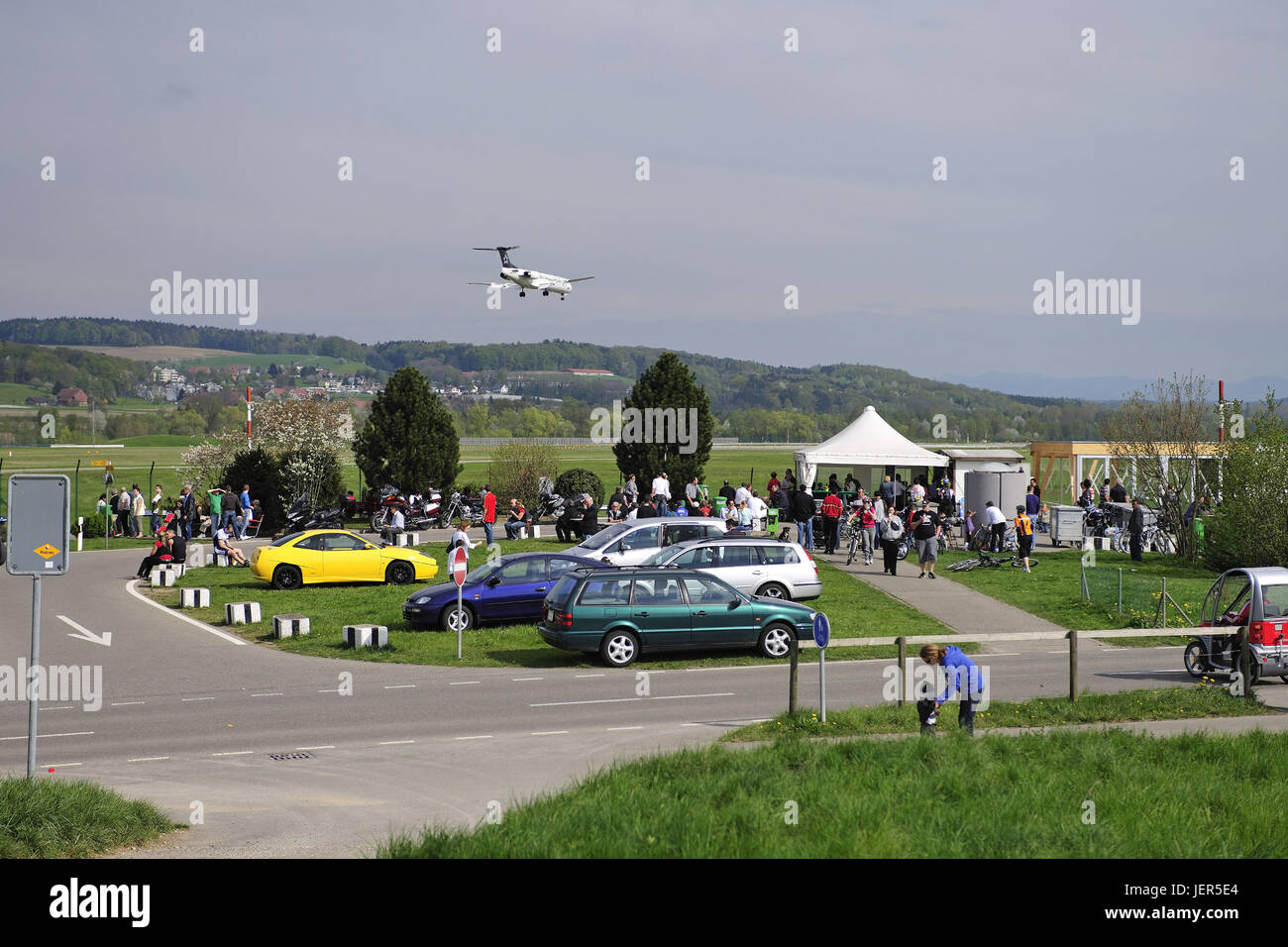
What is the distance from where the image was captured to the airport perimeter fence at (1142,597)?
75.4 ft

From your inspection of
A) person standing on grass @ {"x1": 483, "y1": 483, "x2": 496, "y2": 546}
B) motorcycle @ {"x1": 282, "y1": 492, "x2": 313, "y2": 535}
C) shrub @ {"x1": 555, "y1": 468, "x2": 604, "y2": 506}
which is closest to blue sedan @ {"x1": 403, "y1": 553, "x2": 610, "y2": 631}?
person standing on grass @ {"x1": 483, "y1": 483, "x2": 496, "y2": 546}

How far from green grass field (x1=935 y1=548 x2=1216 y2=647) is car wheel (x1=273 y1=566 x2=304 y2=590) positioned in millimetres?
15325

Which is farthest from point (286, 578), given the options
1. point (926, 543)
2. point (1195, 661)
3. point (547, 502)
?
point (1195, 661)

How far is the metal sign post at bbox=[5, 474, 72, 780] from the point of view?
11.2 metres

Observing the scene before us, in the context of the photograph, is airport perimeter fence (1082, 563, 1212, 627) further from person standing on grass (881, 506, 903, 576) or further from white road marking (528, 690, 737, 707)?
white road marking (528, 690, 737, 707)

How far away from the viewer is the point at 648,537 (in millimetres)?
27562

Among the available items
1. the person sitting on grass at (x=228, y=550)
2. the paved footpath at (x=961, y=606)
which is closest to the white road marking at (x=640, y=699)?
the paved footpath at (x=961, y=606)

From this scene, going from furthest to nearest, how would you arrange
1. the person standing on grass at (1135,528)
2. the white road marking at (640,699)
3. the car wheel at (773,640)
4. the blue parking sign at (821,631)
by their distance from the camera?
the person standing on grass at (1135,528) → the car wheel at (773,640) → the white road marking at (640,699) → the blue parking sign at (821,631)

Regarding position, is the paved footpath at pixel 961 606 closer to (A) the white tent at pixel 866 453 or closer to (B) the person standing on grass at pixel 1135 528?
(B) the person standing on grass at pixel 1135 528

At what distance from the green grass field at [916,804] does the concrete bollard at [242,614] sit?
15028 mm

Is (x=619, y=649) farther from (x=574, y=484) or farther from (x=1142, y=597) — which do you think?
(x=574, y=484)

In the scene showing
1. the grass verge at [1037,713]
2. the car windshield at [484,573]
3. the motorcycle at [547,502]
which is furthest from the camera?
the motorcycle at [547,502]
